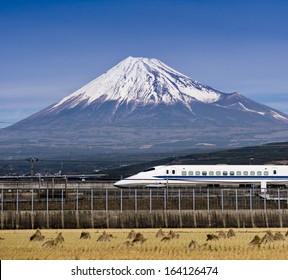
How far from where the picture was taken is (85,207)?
220 ft

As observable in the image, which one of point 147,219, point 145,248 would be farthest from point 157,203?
point 145,248

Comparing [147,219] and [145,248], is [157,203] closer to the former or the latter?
[147,219]

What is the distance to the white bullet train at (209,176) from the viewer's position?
103375mm

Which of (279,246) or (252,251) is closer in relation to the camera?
(252,251)

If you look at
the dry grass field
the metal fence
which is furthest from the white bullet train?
the dry grass field

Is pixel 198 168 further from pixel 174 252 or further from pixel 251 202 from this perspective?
pixel 174 252

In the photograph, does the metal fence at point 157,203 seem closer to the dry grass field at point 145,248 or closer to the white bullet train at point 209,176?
the dry grass field at point 145,248

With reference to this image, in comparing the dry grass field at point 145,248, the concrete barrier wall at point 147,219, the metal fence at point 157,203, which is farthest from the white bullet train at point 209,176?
the dry grass field at point 145,248

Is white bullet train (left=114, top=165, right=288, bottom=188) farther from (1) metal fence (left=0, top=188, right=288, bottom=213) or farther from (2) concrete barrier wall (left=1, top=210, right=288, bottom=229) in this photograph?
(2) concrete barrier wall (left=1, top=210, right=288, bottom=229)

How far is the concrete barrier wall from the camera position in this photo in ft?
205

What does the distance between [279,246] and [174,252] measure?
19.0 feet

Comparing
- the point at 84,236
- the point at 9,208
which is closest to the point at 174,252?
the point at 84,236

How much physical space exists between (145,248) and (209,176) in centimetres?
6413

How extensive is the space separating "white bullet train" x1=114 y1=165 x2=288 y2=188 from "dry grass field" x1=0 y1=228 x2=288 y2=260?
49995 mm
